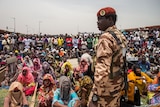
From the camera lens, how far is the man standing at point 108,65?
1.95 meters

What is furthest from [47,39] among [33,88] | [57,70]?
[33,88]

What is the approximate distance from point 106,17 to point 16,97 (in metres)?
3.58

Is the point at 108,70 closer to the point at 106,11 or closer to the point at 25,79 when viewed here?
the point at 106,11

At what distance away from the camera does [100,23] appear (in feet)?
7.25

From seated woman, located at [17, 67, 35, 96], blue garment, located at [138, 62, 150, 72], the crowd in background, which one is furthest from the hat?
blue garment, located at [138, 62, 150, 72]

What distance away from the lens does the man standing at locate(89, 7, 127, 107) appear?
1945 mm

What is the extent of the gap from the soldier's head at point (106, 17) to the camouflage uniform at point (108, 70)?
58mm

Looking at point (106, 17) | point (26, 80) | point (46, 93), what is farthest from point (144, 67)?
point (106, 17)

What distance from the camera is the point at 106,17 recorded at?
7.14 feet

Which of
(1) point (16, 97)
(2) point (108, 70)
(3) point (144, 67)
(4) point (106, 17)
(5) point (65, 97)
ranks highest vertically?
(4) point (106, 17)

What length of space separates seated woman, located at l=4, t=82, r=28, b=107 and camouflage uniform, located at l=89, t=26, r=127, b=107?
10.9ft

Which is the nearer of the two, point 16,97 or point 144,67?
point 16,97

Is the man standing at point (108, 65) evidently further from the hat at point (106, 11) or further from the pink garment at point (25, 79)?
the pink garment at point (25, 79)

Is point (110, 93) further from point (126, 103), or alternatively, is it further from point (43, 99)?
point (43, 99)
